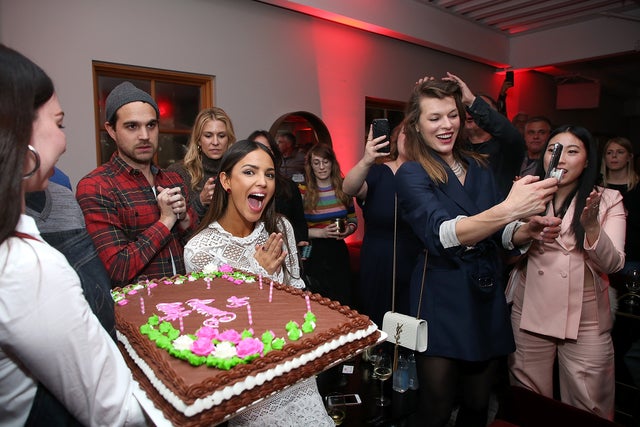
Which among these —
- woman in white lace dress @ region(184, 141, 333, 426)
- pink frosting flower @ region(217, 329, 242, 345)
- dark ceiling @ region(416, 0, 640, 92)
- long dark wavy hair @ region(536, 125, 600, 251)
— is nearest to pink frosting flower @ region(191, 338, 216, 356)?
pink frosting flower @ region(217, 329, 242, 345)

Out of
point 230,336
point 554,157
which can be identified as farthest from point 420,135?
point 230,336

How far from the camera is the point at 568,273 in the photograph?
2176mm

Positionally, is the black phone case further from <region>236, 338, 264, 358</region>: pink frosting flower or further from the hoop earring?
the hoop earring

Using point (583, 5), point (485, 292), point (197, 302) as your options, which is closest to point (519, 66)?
point (583, 5)

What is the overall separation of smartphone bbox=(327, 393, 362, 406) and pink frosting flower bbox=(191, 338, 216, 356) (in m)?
1.29

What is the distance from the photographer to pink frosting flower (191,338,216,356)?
1169 millimetres

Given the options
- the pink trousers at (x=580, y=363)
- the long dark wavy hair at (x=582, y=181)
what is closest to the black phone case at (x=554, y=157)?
the long dark wavy hair at (x=582, y=181)

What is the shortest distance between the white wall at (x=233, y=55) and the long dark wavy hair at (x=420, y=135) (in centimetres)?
284

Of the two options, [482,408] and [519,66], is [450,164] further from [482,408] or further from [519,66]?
[519,66]

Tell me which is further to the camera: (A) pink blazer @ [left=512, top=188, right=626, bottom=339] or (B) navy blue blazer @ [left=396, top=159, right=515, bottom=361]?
(A) pink blazer @ [left=512, top=188, right=626, bottom=339]

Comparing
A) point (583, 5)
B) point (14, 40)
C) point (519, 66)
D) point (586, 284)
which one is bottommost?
point (586, 284)

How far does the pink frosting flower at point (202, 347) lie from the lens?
117 cm

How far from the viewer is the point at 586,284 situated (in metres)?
2.21

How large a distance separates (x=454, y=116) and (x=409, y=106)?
0.76 ft
